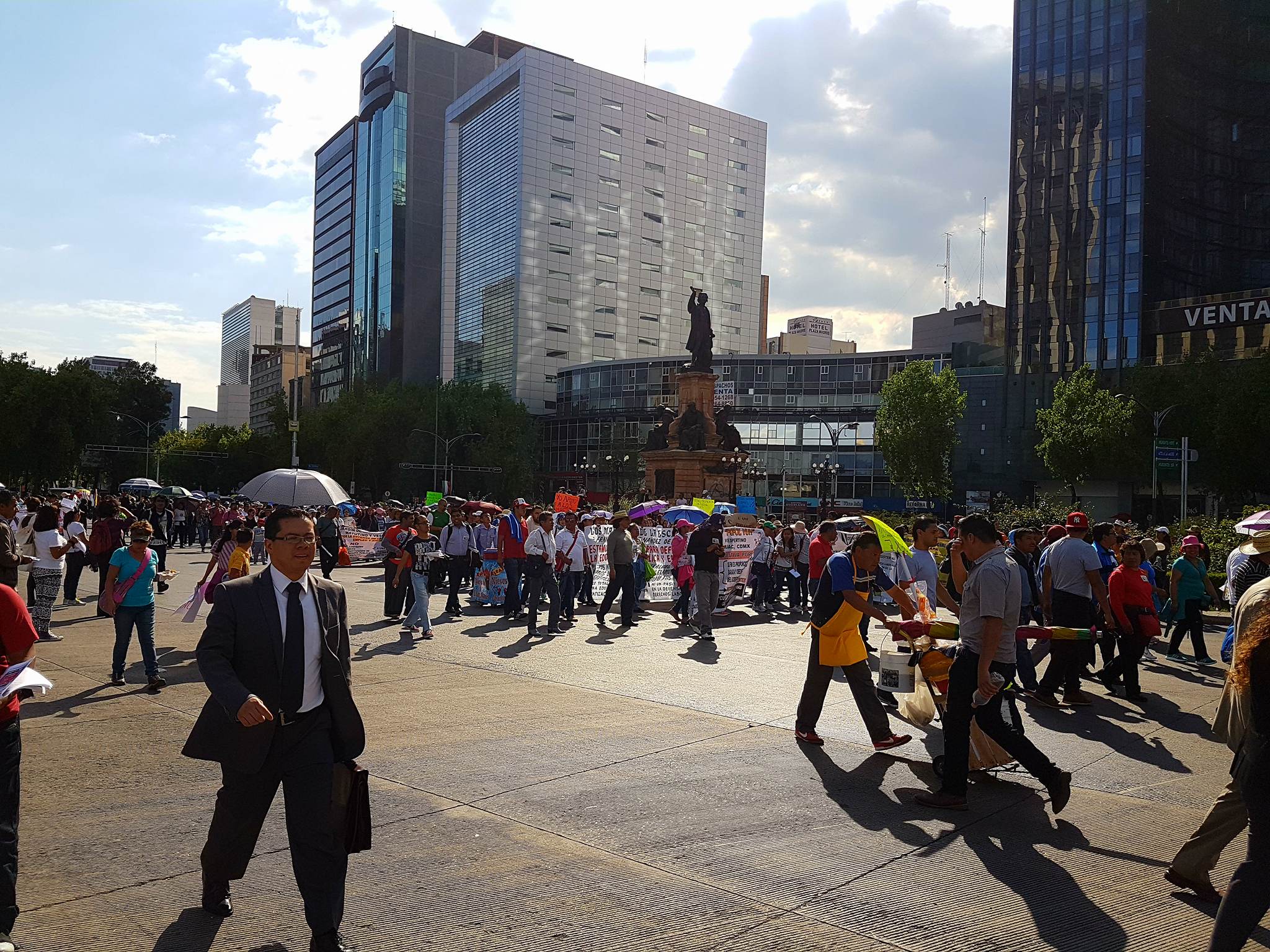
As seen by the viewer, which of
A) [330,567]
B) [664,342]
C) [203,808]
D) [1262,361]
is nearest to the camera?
[203,808]

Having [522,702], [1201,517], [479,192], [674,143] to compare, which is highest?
[674,143]

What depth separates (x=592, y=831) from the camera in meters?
5.70

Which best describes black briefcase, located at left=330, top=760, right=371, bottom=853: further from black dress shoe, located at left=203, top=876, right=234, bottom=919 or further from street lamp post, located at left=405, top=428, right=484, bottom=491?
street lamp post, located at left=405, top=428, right=484, bottom=491

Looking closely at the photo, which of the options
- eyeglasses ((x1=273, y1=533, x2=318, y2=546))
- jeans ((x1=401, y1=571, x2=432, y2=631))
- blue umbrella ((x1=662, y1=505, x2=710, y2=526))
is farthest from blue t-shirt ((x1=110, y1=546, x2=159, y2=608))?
blue umbrella ((x1=662, y1=505, x2=710, y2=526))

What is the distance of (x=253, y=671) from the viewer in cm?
421

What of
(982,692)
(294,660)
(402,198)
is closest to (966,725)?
(982,692)

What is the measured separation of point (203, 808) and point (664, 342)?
11967cm

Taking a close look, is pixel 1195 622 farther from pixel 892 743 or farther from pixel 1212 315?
pixel 1212 315

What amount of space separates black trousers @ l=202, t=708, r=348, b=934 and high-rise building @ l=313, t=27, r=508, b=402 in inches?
5079

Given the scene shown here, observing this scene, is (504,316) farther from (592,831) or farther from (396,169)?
(592,831)

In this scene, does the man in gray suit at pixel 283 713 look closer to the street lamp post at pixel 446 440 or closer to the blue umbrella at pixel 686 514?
the blue umbrella at pixel 686 514

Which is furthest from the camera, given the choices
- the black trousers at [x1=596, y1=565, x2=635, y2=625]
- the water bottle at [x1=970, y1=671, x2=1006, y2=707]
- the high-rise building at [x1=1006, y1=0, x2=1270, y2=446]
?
the high-rise building at [x1=1006, y1=0, x2=1270, y2=446]

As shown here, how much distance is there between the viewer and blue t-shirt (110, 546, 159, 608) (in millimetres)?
10219

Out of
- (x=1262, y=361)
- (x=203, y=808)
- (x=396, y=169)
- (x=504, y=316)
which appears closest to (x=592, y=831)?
(x=203, y=808)
